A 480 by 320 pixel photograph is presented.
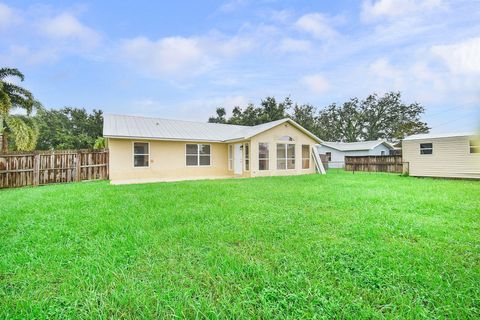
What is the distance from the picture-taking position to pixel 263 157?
15.4 m

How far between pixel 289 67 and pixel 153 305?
60.4 ft

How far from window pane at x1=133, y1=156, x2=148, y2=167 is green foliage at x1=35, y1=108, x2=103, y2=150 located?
19260 millimetres

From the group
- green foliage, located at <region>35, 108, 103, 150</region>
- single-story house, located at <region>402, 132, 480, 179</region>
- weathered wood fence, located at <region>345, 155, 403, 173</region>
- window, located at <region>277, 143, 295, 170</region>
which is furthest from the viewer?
green foliage, located at <region>35, 108, 103, 150</region>

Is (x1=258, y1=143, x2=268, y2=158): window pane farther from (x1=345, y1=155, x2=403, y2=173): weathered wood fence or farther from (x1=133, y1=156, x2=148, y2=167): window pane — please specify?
(x1=345, y1=155, x2=403, y2=173): weathered wood fence

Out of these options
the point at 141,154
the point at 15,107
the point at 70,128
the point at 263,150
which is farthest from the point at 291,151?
the point at 70,128

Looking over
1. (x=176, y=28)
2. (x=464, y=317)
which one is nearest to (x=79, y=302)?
(x=464, y=317)

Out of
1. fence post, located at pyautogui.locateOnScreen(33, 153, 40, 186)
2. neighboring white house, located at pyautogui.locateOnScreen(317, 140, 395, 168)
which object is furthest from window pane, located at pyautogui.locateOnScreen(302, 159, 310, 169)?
fence post, located at pyautogui.locateOnScreen(33, 153, 40, 186)

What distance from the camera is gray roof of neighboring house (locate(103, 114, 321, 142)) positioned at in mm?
13320

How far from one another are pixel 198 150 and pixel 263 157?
4478mm

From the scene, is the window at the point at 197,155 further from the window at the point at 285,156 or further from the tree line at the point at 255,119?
the tree line at the point at 255,119

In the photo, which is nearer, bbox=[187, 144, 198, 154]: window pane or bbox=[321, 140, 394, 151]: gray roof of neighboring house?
bbox=[187, 144, 198, 154]: window pane

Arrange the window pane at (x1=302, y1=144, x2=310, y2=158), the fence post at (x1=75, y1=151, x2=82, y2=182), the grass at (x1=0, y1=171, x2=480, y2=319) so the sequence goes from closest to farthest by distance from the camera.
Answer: the grass at (x1=0, y1=171, x2=480, y2=319), the fence post at (x1=75, y1=151, x2=82, y2=182), the window pane at (x1=302, y1=144, x2=310, y2=158)

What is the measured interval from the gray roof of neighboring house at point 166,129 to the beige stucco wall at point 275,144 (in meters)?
0.43

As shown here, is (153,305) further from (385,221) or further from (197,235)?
(385,221)
